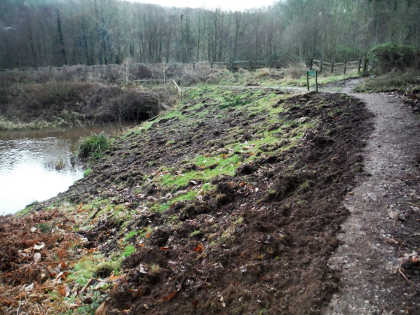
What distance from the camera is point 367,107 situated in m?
9.85

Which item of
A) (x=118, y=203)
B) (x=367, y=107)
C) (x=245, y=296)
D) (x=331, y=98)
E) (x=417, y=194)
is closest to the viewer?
(x=245, y=296)

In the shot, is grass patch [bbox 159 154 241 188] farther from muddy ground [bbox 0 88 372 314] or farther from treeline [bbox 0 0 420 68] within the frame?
treeline [bbox 0 0 420 68]

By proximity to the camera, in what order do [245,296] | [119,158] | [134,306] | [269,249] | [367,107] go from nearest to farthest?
[245,296] → [134,306] → [269,249] → [367,107] → [119,158]

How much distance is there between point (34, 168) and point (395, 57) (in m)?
21.0

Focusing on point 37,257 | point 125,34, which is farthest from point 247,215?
point 125,34

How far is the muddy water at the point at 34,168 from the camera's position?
13066 mm

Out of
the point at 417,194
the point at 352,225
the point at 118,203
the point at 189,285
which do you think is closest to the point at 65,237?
the point at 118,203

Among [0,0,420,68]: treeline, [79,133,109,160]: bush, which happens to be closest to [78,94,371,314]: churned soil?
[79,133,109,160]: bush

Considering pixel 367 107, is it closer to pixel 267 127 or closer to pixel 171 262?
pixel 267 127

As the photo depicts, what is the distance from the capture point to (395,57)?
15.5m

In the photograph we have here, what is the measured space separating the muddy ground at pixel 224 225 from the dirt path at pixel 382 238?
0.20m

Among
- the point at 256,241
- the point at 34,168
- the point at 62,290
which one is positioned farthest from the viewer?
the point at 34,168

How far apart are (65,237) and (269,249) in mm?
5139

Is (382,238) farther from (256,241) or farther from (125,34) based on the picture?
(125,34)
